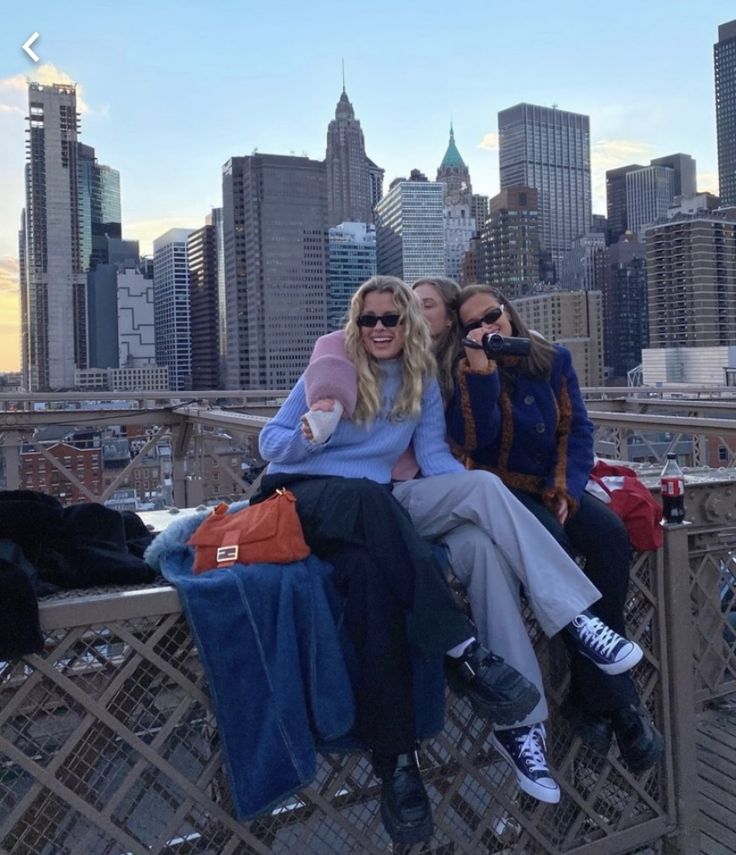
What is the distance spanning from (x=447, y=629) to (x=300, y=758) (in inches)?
20.8

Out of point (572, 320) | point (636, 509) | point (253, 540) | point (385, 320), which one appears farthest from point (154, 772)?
point (572, 320)

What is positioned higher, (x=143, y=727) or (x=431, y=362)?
(x=431, y=362)

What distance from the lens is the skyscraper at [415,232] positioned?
521ft

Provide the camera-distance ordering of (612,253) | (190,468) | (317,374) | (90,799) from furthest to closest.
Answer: (612,253)
(190,468)
(317,374)
(90,799)

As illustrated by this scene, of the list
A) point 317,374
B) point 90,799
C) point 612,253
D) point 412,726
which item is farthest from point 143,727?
point 612,253

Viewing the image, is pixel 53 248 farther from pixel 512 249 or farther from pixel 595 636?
pixel 595 636

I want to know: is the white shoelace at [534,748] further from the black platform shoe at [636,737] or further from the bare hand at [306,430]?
the bare hand at [306,430]

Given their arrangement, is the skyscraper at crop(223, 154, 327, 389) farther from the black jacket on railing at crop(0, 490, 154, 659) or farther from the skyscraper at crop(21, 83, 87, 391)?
the black jacket on railing at crop(0, 490, 154, 659)

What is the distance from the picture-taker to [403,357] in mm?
2949

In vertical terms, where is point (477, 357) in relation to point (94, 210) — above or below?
below

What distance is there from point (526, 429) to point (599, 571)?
58 cm

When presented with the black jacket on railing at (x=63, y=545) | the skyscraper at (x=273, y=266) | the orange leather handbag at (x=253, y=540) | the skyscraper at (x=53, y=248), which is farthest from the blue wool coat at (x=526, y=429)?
the skyscraper at (x=53, y=248)

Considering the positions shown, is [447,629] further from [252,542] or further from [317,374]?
[317,374]

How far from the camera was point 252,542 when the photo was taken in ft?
7.54
